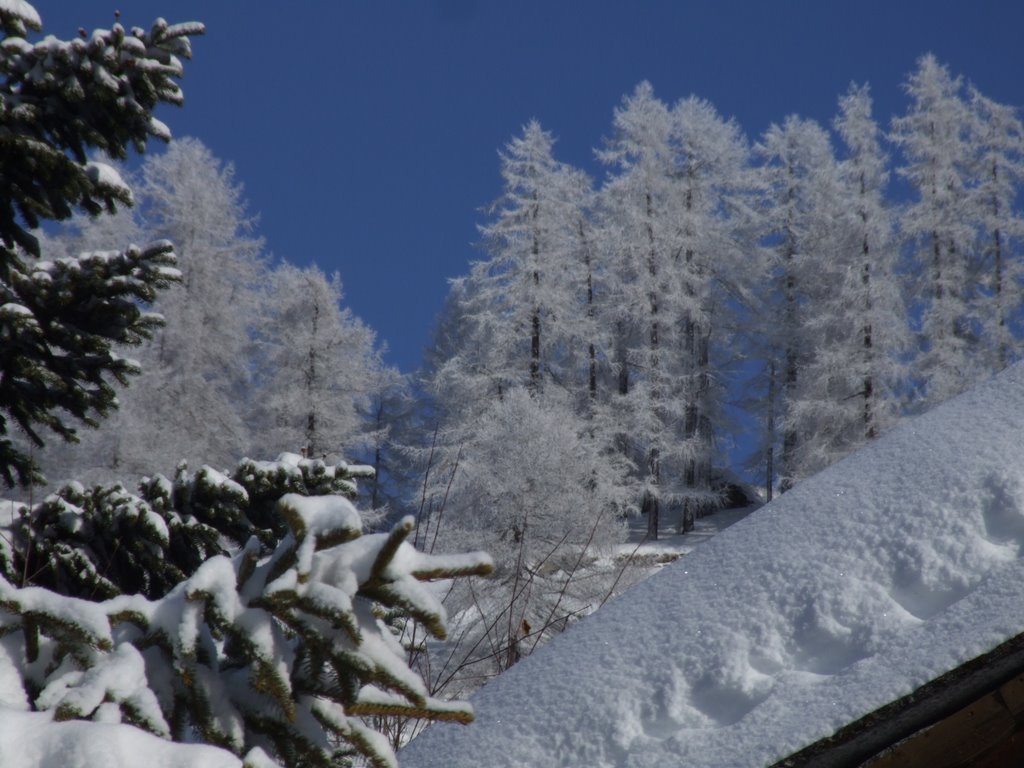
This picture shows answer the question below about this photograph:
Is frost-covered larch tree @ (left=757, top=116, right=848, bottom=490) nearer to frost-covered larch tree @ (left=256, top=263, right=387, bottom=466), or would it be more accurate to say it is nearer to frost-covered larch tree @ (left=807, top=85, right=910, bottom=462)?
frost-covered larch tree @ (left=807, top=85, right=910, bottom=462)

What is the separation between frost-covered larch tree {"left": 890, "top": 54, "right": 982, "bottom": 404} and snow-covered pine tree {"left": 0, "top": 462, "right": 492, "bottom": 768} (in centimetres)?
2290

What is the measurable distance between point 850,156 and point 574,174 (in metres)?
7.70

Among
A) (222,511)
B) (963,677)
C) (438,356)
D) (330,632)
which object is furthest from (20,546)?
(438,356)

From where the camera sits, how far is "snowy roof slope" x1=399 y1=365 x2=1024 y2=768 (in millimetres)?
1609

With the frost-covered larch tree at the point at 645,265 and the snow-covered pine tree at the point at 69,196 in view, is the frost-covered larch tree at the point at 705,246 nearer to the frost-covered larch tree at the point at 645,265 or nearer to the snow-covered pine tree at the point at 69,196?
the frost-covered larch tree at the point at 645,265

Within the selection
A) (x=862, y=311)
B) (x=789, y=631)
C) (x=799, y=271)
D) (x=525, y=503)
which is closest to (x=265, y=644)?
(x=789, y=631)

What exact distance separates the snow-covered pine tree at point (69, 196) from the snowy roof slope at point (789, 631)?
2419 mm

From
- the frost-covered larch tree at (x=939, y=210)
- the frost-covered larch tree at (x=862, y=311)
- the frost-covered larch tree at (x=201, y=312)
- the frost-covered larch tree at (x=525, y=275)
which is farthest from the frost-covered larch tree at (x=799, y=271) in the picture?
the frost-covered larch tree at (x=201, y=312)

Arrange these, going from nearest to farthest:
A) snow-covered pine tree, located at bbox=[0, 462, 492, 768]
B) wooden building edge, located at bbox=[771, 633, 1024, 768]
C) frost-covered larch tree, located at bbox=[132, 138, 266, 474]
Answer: snow-covered pine tree, located at bbox=[0, 462, 492, 768]
wooden building edge, located at bbox=[771, 633, 1024, 768]
frost-covered larch tree, located at bbox=[132, 138, 266, 474]

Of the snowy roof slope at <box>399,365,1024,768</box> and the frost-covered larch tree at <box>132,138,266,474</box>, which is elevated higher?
the frost-covered larch tree at <box>132,138,266,474</box>

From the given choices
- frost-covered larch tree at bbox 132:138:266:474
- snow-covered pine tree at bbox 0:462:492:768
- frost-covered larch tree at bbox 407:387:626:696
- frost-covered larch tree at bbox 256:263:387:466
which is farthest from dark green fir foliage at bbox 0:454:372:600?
frost-covered larch tree at bbox 256:263:387:466

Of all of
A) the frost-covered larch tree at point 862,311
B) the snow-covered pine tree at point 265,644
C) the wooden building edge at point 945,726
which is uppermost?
the frost-covered larch tree at point 862,311

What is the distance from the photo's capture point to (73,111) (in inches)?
134

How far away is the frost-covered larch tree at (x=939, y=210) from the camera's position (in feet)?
73.1
